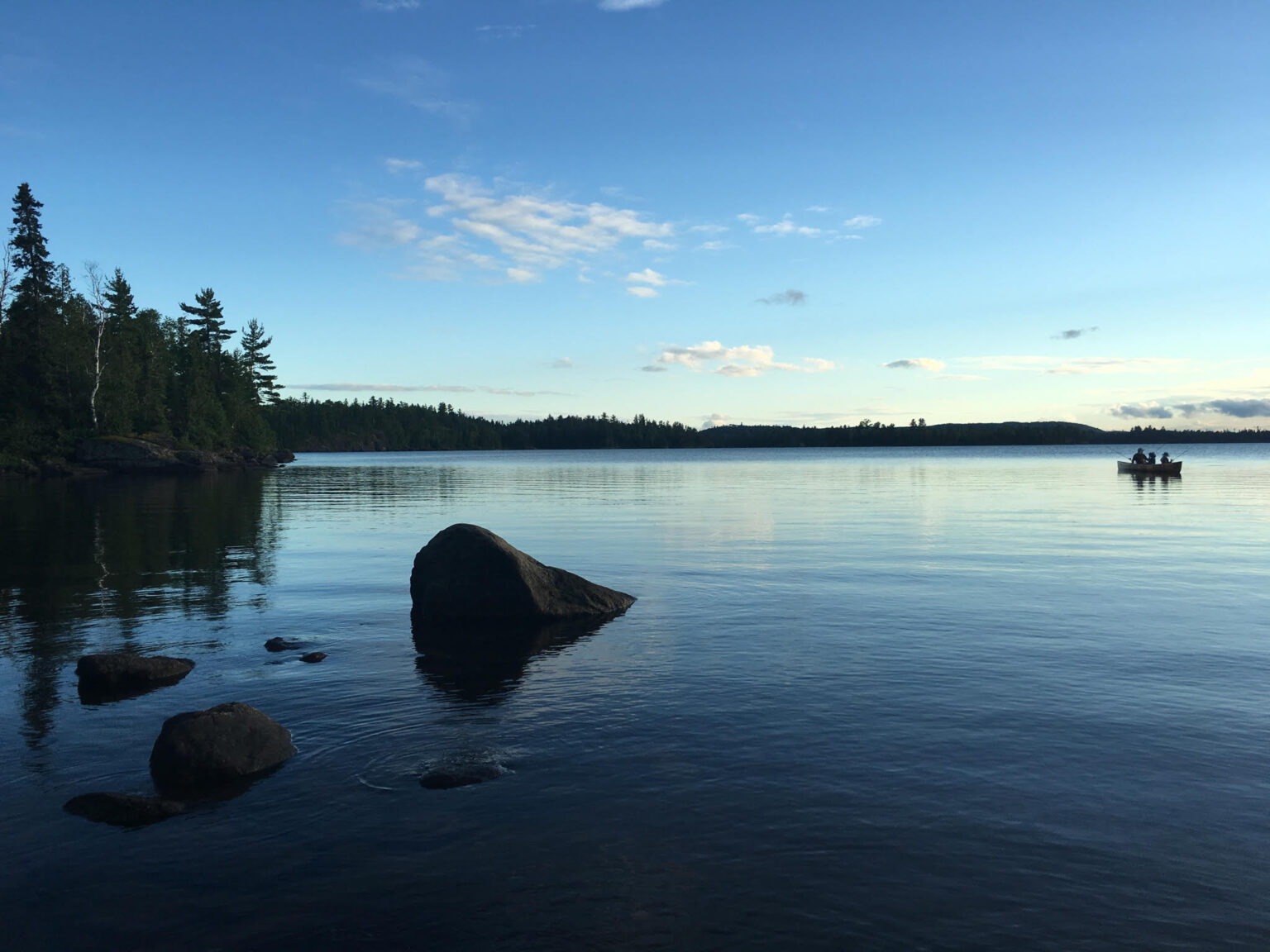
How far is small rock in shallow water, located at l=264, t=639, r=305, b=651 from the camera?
16.6m

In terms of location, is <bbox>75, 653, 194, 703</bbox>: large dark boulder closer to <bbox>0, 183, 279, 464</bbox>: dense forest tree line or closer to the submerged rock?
the submerged rock

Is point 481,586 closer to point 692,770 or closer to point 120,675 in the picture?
point 120,675

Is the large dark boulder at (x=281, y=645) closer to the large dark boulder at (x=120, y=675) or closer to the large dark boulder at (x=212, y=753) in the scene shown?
the large dark boulder at (x=120, y=675)

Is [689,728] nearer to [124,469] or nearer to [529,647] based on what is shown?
[529,647]

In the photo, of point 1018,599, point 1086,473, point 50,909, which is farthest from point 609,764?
point 1086,473

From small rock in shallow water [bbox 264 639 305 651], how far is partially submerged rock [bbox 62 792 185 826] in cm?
744

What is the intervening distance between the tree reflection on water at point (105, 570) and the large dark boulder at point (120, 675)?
0.51m

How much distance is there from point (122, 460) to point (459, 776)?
10531cm

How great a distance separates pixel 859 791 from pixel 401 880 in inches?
201

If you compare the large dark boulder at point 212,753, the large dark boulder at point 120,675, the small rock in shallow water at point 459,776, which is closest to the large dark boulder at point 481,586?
the large dark boulder at point 120,675

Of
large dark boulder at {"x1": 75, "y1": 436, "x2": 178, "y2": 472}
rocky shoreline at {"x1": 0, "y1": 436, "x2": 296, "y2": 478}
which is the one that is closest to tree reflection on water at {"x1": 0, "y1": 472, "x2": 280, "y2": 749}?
rocky shoreline at {"x1": 0, "y1": 436, "x2": 296, "y2": 478}

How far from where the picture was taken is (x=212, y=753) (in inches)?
395

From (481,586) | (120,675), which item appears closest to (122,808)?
(120,675)

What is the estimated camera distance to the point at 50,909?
23.4 feet
